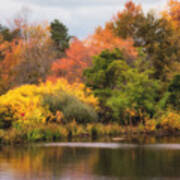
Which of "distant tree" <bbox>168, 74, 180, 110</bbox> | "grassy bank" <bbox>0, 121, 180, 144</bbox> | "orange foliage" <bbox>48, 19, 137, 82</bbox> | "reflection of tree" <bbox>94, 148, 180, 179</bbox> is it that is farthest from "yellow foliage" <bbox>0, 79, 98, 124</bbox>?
"orange foliage" <bbox>48, 19, 137, 82</bbox>

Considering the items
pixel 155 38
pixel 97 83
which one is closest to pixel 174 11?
pixel 155 38

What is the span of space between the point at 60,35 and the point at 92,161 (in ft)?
181

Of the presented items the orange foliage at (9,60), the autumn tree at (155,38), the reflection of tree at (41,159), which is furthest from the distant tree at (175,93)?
the orange foliage at (9,60)

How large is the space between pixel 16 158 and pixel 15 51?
29.6m

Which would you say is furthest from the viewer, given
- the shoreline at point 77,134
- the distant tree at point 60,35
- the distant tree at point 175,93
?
the distant tree at point 60,35

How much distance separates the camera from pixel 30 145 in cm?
3183

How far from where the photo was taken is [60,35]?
253 ft

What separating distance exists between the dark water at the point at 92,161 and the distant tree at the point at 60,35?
147 feet

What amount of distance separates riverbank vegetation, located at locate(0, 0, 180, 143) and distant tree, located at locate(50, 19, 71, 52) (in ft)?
35.5

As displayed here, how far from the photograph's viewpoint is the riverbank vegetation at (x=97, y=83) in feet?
120

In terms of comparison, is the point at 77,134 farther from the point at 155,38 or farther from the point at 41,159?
the point at 155,38

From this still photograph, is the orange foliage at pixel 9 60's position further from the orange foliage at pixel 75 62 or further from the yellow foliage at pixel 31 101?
the yellow foliage at pixel 31 101

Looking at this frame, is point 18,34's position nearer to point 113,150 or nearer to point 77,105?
point 77,105

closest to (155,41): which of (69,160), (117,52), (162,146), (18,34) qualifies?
(117,52)
